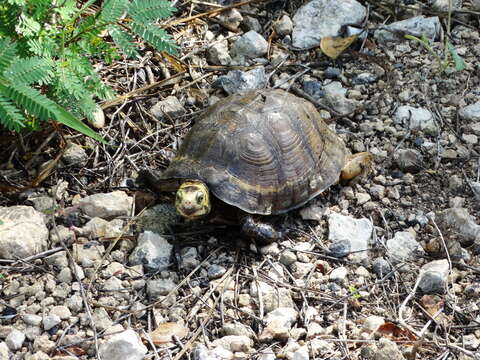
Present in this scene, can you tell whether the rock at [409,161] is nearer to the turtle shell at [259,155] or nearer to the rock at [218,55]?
the turtle shell at [259,155]

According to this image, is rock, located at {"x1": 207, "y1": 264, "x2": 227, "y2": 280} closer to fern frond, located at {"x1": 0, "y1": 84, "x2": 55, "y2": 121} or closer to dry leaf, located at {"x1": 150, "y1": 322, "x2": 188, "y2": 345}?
dry leaf, located at {"x1": 150, "y1": 322, "x2": 188, "y2": 345}

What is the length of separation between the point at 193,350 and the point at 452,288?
1.36 m

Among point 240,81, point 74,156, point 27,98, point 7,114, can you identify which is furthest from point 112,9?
point 240,81

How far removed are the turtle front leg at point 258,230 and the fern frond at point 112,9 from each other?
1.23 meters

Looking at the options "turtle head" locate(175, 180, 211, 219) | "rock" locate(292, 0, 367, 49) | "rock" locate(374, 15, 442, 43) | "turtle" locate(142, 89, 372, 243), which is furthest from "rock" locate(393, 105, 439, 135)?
"turtle head" locate(175, 180, 211, 219)

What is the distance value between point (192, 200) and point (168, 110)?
3.26ft

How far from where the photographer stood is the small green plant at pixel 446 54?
4.05 m

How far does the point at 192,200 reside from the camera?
3123mm

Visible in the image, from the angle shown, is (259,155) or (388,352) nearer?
(388,352)

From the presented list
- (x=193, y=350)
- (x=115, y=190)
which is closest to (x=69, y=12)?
(x=115, y=190)

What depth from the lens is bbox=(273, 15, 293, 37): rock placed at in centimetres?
462

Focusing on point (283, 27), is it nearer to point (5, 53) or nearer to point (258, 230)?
point (258, 230)

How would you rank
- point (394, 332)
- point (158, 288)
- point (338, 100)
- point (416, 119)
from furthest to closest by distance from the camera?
point (338, 100)
point (416, 119)
point (158, 288)
point (394, 332)

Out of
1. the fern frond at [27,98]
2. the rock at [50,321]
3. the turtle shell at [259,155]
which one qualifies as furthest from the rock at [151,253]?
the fern frond at [27,98]
